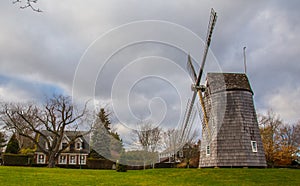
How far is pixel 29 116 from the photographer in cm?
4078

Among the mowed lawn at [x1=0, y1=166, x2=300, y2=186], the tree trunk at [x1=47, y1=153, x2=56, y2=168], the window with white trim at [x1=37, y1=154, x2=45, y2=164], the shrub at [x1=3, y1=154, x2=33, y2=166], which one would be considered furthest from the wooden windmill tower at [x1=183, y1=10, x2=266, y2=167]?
the window with white trim at [x1=37, y1=154, x2=45, y2=164]

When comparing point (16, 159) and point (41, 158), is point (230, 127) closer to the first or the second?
point (16, 159)

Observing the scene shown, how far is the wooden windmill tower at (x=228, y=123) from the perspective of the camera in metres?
24.5

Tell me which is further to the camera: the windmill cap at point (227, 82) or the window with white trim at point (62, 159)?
the window with white trim at point (62, 159)

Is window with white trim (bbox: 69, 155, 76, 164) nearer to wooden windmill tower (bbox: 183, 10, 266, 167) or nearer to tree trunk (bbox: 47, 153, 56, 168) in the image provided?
tree trunk (bbox: 47, 153, 56, 168)

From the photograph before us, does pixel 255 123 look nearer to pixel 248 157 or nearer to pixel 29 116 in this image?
pixel 248 157

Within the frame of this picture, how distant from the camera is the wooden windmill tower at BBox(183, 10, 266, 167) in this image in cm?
2452

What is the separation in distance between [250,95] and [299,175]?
312 inches

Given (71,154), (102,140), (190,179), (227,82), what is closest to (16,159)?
(71,154)

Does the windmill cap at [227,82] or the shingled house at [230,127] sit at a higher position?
the windmill cap at [227,82]

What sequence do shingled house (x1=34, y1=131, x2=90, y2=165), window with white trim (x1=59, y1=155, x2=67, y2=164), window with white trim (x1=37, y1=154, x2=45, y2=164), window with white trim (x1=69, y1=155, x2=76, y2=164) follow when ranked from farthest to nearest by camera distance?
window with white trim (x1=69, y1=155, x2=76, y2=164), window with white trim (x1=59, y1=155, x2=67, y2=164), shingled house (x1=34, y1=131, x2=90, y2=165), window with white trim (x1=37, y1=154, x2=45, y2=164)

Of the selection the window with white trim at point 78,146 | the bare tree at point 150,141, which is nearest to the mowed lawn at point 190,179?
the bare tree at point 150,141

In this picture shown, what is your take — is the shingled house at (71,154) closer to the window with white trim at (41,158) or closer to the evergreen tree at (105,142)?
the window with white trim at (41,158)

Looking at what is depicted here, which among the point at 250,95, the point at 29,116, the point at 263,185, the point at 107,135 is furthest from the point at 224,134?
the point at 29,116
